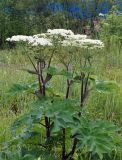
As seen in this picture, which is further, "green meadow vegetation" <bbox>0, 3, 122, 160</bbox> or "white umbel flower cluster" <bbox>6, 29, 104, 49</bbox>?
"white umbel flower cluster" <bbox>6, 29, 104, 49</bbox>

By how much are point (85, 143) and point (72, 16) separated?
Answer: 9.78m

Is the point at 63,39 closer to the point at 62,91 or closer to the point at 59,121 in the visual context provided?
the point at 59,121

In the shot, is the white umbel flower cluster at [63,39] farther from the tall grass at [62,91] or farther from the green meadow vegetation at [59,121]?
the tall grass at [62,91]

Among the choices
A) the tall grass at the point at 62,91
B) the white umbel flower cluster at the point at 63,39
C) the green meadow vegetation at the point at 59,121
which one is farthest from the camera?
the tall grass at the point at 62,91

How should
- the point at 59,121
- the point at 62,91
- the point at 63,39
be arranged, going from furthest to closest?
the point at 62,91
the point at 63,39
the point at 59,121

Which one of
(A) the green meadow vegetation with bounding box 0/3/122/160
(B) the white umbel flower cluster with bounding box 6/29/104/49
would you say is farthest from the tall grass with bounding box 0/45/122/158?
(B) the white umbel flower cluster with bounding box 6/29/104/49

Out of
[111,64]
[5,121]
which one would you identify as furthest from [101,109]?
[111,64]

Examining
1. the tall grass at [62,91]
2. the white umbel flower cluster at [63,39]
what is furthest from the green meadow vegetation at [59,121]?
the tall grass at [62,91]

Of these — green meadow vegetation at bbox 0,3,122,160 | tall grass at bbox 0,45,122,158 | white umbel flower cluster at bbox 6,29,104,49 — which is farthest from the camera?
tall grass at bbox 0,45,122,158

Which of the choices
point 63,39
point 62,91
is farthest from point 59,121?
point 62,91

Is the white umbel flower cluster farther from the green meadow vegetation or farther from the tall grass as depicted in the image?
the tall grass

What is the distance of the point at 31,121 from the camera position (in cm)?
294

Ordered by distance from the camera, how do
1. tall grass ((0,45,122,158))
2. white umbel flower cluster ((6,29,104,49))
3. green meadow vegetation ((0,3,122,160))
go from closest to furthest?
1. green meadow vegetation ((0,3,122,160))
2. white umbel flower cluster ((6,29,104,49))
3. tall grass ((0,45,122,158))

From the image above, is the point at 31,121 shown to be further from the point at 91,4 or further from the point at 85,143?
the point at 91,4
